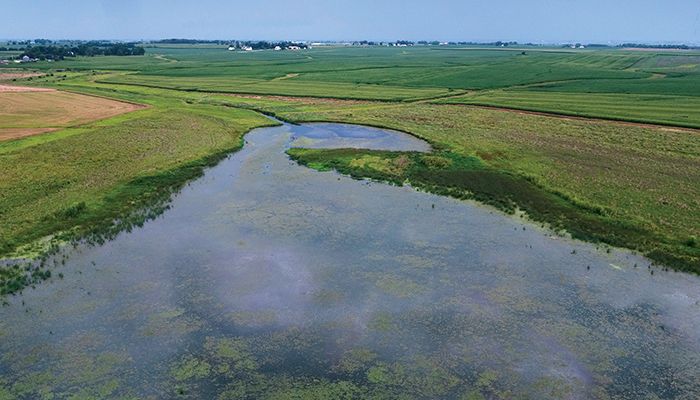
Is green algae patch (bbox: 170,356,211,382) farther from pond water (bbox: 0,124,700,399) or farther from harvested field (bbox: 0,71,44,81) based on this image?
harvested field (bbox: 0,71,44,81)

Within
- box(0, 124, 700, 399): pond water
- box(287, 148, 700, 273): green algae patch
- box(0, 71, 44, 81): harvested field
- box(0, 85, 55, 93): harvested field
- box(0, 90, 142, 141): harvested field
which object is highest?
box(0, 71, 44, 81): harvested field

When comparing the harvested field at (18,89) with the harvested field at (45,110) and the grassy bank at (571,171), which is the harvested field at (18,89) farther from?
the grassy bank at (571,171)

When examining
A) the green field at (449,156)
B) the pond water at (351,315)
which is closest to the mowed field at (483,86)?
the green field at (449,156)

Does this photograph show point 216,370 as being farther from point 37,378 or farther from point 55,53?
point 55,53

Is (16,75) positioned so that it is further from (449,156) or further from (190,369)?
(190,369)

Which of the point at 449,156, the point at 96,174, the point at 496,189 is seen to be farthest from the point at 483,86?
the point at 96,174

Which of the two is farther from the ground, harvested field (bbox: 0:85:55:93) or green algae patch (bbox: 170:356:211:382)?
harvested field (bbox: 0:85:55:93)

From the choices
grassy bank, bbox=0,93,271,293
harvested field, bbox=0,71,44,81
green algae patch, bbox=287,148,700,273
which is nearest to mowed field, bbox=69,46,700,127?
harvested field, bbox=0,71,44,81
